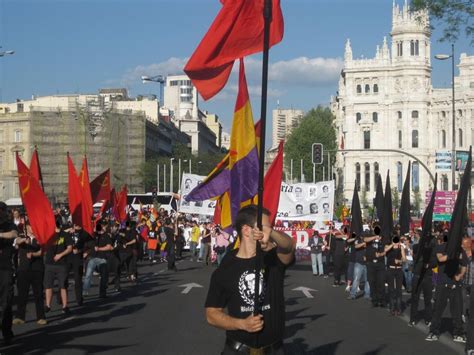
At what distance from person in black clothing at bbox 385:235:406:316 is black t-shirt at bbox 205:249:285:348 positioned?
1227 centimetres

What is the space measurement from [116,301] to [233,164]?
32.3 ft

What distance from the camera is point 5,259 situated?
14.0 m

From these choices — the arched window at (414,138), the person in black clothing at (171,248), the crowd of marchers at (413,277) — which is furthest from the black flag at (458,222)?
the arched window at (414,138)

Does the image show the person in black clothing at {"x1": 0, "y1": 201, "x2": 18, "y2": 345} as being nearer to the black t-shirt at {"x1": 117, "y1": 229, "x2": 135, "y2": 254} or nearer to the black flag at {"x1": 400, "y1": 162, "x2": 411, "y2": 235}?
the black flag at {"x1": 400, "y1": 162, "x2": 411, "y2": 235}

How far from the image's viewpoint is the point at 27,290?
16172 mm

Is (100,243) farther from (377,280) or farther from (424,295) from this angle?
(424,295)

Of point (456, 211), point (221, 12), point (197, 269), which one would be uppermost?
point (221, 12)

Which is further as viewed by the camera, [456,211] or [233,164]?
[456,211]

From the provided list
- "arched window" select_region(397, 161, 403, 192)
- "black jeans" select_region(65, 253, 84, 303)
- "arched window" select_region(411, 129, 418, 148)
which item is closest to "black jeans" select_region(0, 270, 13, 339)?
"black jeans" select_region(65, 253, 84, 303)

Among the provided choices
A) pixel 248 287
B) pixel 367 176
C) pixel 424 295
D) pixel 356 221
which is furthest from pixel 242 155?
pixel 367 176

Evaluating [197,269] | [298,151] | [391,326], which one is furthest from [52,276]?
[298,151]

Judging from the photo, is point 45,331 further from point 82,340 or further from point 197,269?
point 197,269

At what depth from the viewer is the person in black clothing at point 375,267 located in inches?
811

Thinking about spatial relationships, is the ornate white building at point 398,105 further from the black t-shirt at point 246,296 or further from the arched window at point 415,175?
the black t-shirt at point 246,296
